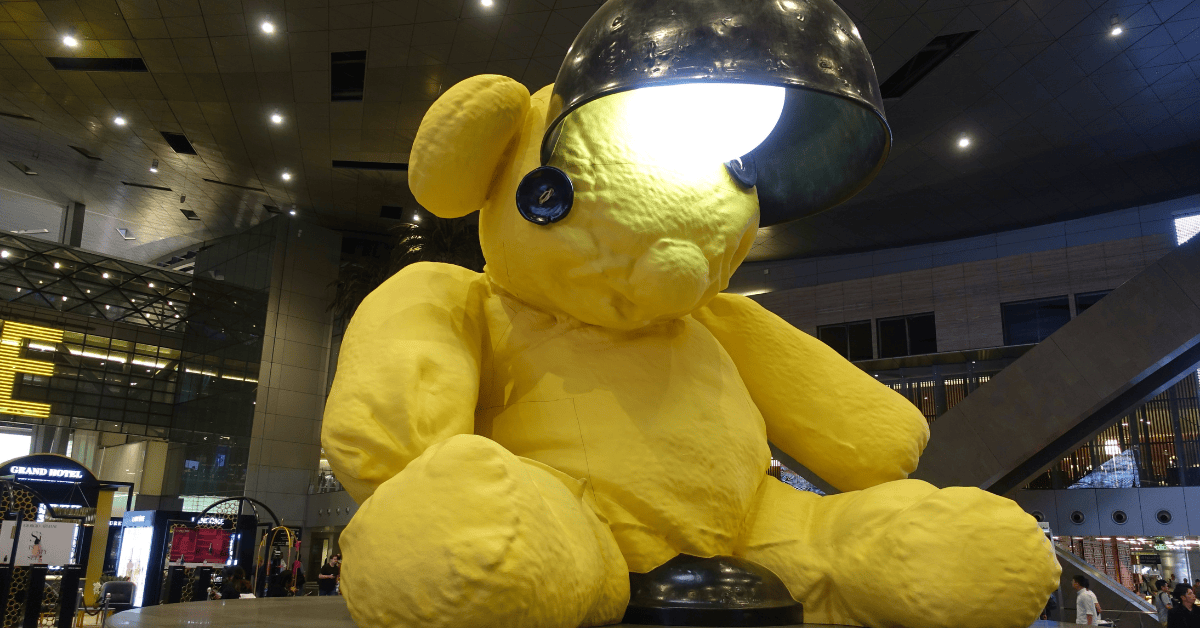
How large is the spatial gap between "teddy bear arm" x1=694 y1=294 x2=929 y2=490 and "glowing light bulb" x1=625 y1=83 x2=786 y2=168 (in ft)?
2.12

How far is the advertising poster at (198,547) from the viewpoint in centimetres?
848

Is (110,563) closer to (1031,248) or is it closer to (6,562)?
(6,562)

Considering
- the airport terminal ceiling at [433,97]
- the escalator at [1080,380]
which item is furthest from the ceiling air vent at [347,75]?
the escalator at [1080,380]

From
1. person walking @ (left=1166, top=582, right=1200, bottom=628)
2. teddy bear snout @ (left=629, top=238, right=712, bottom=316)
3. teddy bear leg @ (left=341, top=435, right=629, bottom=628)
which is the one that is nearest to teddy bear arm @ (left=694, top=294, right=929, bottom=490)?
teddy bear snout @ (left=629, top=238, right=712, bottom=316)

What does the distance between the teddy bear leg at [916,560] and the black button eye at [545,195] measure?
3.11ft

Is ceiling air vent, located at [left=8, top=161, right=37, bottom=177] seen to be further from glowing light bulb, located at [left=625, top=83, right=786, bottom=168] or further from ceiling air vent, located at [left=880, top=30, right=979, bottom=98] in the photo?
glowing light bulb, located at [left=625, top=83, right=786, bottom=168]

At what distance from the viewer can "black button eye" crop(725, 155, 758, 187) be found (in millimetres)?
1861

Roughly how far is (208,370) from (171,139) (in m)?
6.24

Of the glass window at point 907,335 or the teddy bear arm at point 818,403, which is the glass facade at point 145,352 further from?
the teddy bear arm at point 818,403

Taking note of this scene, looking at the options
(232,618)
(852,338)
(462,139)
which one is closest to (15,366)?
(852,338)

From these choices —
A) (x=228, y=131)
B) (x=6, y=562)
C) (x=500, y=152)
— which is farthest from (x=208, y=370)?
(x=500, y=152)

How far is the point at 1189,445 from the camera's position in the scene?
1245 cm

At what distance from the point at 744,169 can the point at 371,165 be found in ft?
38.6

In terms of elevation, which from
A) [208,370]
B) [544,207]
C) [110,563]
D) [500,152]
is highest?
[208,370]
